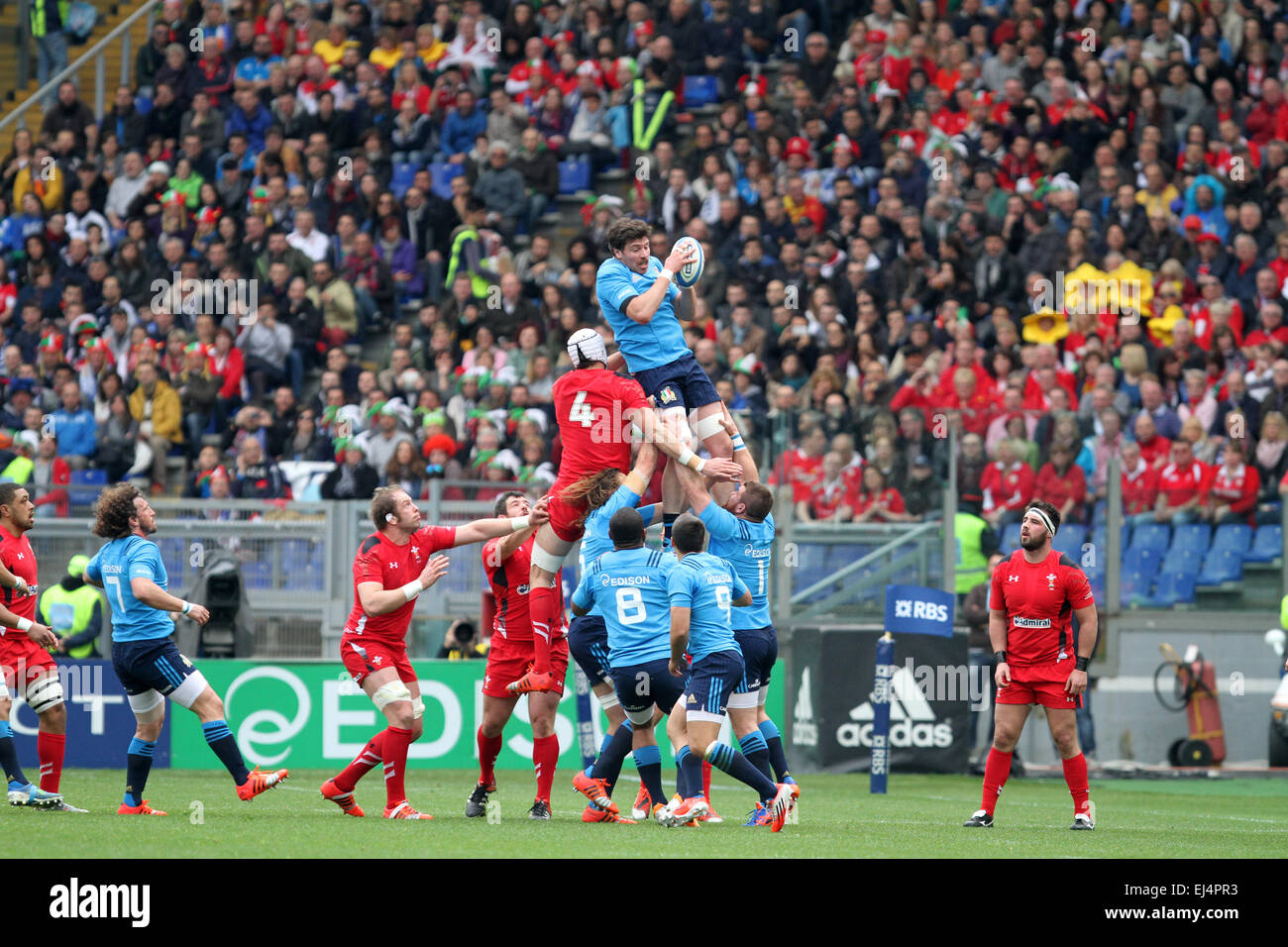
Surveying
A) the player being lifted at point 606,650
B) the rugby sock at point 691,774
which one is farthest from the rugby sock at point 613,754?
the rugby sock at point 691,774

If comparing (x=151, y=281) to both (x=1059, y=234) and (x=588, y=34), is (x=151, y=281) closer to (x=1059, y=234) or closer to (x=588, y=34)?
(x=588, y=34)

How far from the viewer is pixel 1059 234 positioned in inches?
825

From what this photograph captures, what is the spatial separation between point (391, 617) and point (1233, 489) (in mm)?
9776

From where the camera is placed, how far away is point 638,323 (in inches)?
455

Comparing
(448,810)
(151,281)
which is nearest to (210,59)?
(151,281)

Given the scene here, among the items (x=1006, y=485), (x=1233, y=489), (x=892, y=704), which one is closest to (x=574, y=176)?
(x=1006, y=485)

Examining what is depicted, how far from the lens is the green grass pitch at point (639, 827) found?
9461 mm

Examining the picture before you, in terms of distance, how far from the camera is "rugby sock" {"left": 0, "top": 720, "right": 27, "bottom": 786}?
11836mm

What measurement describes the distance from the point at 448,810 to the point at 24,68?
22574 mm

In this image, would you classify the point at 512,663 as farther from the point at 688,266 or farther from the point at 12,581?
the point at 12,581

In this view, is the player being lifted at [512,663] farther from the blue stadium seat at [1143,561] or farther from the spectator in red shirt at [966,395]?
the blue stadium seat at [1143,561]

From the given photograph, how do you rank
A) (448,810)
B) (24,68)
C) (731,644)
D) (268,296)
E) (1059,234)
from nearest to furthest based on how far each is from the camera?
(731,644) < (448,810) < (1059,234) < (268,296) < (24,68)

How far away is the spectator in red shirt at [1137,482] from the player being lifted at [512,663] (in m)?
8.06

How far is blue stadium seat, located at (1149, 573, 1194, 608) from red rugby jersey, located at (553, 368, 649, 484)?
8548mm
